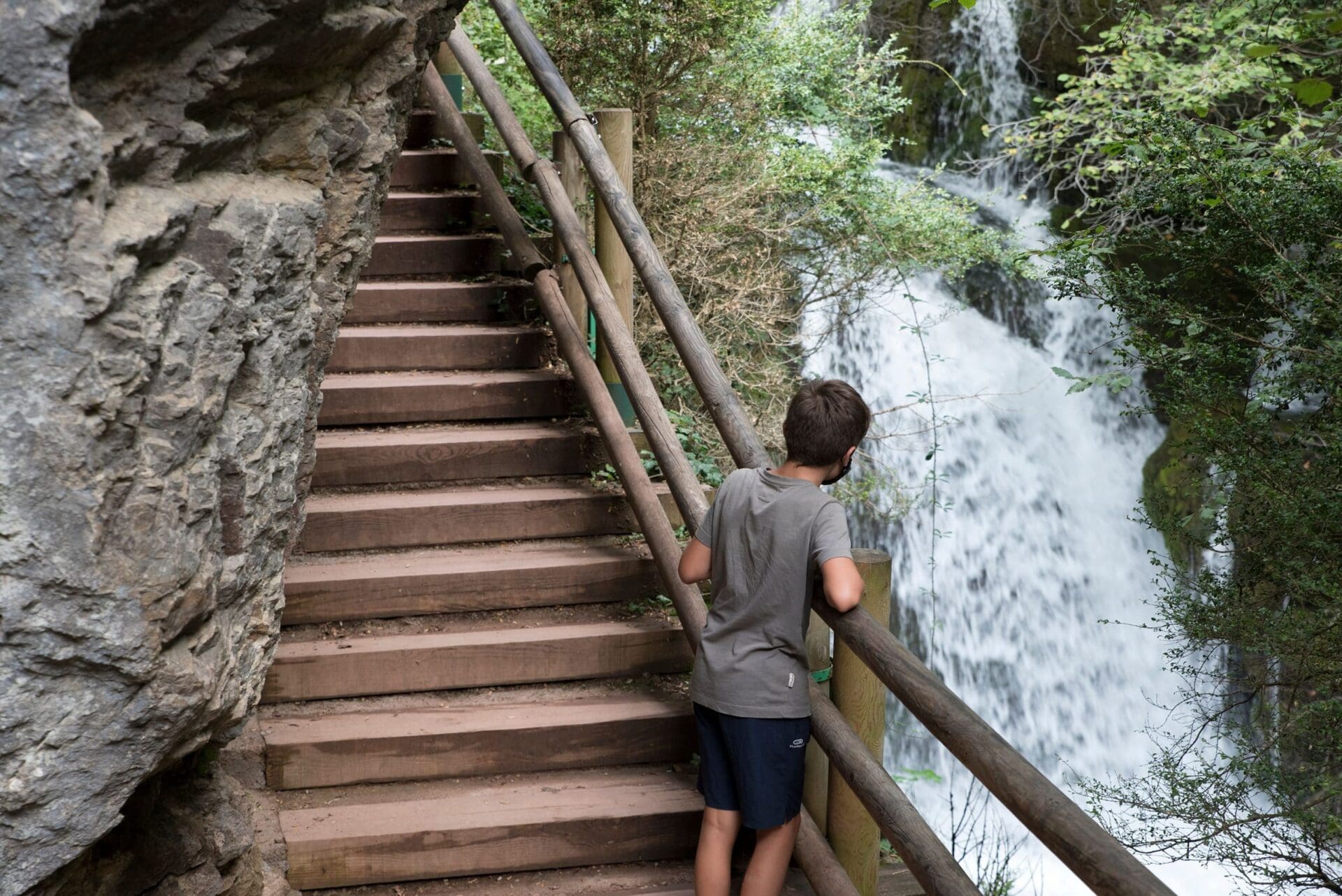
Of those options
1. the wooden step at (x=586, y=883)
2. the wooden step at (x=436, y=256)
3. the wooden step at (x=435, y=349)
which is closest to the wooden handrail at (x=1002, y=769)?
the wooden step at (x=586, y=883)

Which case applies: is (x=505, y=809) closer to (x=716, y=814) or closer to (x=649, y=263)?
(x=716, y=814)

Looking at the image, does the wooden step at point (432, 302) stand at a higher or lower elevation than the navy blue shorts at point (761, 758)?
higher

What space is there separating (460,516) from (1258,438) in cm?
290

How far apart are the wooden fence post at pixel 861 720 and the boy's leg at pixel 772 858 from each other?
24 cm

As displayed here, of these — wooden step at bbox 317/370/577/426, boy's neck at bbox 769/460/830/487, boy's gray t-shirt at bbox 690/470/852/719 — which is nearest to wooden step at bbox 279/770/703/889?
boy's gray t-shirt at bbox 690/470/852/719

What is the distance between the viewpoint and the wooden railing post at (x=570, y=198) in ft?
16.0

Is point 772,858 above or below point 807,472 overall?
below

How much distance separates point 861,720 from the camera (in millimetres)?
2939

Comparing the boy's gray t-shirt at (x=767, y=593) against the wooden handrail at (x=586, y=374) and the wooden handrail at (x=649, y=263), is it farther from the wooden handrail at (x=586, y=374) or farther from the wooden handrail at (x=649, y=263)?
the wooden handrail at (x=586, y=374)

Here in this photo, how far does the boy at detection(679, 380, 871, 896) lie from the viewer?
2.59 meters

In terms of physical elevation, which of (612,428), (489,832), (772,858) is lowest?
(489,832)

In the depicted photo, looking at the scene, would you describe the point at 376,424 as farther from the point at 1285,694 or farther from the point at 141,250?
the point at 1285,694

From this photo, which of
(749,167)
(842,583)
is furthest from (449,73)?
(842,583)

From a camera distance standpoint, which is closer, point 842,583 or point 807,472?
point 842,583
